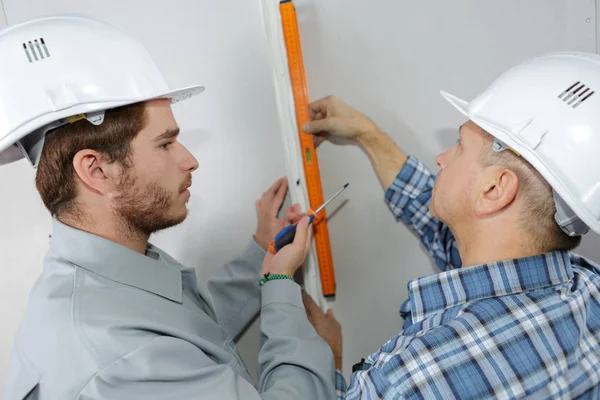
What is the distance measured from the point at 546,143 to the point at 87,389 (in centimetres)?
101

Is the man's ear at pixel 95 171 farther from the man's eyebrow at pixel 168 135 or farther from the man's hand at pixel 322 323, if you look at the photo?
the man's hand at pixel 322 323

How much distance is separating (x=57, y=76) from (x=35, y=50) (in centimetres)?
7

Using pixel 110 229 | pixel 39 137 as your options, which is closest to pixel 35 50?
pixel 39 137

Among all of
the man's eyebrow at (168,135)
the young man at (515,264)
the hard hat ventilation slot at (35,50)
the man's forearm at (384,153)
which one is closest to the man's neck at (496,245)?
the young man at (515,264)

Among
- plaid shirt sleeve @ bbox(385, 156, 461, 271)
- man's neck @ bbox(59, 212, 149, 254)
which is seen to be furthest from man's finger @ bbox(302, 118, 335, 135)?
man's neck @ bbox(59, 212, 149, 254)

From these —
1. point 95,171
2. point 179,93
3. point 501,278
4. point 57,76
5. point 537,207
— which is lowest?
point 501,278

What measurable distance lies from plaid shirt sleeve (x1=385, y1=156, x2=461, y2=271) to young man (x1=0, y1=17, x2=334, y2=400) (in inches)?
18.8

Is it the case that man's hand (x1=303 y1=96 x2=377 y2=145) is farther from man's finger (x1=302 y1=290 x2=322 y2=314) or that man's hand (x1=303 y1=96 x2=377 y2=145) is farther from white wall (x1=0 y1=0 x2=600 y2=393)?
man's finger (x1=302 y1=290 x2=322 y2=314)

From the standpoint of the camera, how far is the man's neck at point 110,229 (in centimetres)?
107

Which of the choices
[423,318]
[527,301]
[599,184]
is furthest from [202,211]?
[599,184]

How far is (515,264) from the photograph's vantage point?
981mm

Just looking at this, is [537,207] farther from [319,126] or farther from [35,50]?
[35,50]

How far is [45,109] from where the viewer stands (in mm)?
970

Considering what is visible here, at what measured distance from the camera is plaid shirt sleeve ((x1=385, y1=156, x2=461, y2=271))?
1.40m
